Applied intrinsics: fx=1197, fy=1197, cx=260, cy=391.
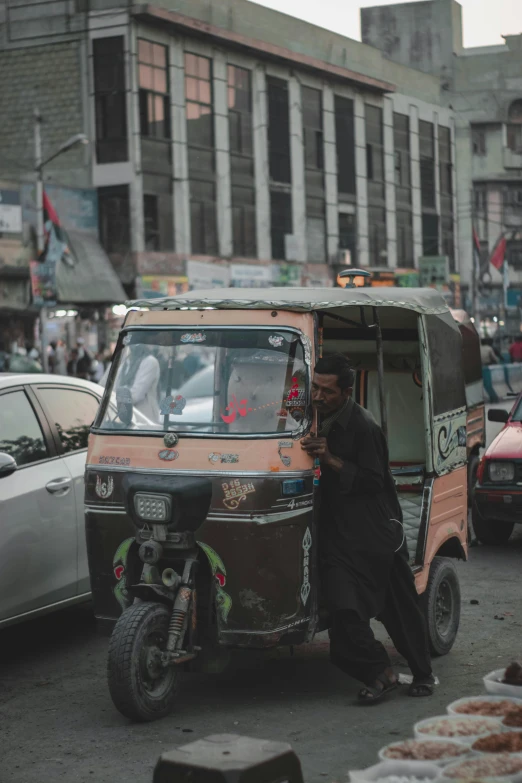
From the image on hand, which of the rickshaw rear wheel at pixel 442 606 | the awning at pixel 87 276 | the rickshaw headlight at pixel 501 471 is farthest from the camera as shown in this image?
the awning at pixel 87 276

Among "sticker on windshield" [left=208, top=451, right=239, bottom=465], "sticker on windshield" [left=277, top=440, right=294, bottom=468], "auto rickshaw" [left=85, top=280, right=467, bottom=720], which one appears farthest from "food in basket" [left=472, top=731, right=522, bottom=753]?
"sticker on windshield" [left=208, top=451, right=239, bottom=465]

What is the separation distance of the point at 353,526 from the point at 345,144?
4311 centimetres

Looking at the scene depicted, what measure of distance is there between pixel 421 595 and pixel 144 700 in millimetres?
1984

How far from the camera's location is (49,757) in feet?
18.3

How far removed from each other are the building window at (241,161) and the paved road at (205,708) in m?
33.4

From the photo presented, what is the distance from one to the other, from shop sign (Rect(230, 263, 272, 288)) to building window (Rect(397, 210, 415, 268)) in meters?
11.3

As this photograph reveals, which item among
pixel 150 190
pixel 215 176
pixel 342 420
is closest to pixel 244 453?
pixel 342 420

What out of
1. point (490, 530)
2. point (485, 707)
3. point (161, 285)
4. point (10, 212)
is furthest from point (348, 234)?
point (485, 707)

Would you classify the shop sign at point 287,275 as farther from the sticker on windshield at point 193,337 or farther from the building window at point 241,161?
the sticker on windshield at point 193,337

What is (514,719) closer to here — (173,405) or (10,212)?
(173,405)

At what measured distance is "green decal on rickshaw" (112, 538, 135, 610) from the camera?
6.27 metres

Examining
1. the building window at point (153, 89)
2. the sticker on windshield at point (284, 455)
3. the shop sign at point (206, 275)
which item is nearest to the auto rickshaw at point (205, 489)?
the sticker on windshield at point (284, 455)

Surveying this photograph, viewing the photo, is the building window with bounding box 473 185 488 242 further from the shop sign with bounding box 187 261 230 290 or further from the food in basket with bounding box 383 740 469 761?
the food in basket with bounding box 383 740 469 761

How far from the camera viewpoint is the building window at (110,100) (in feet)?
119
